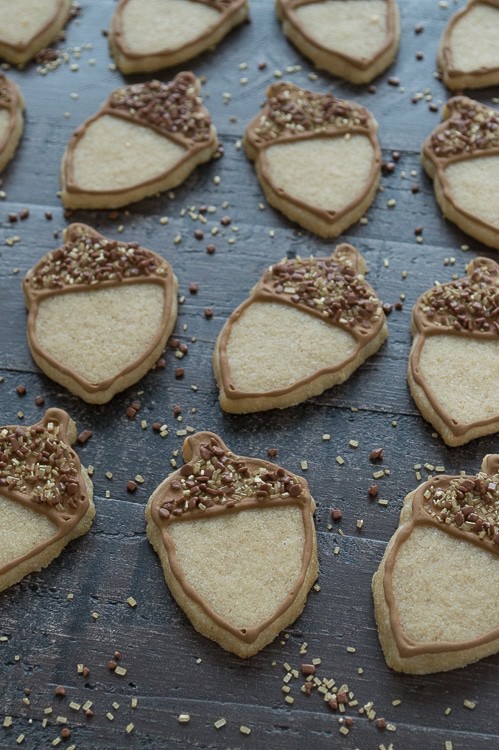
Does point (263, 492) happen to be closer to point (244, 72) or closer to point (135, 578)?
point (135, 578)

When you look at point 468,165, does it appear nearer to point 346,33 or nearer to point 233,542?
point 346,33

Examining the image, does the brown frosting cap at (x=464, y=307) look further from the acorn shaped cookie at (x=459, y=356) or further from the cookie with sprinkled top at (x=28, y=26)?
the cookie with sprinkled top at (x=28, y=26)

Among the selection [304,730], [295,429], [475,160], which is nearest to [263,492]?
[295,429]

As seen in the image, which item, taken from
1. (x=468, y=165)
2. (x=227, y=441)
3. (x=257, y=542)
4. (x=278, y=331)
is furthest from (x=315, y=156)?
(x=257, y=542)

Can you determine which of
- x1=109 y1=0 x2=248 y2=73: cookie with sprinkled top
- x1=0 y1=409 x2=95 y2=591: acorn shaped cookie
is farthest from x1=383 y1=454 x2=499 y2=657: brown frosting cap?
x1=109 y1=0 x2=248 y2=73: cookie with sprinkled top

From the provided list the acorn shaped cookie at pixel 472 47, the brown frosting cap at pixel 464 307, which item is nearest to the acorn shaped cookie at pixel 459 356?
the brown frosting cap at pixel 464 307

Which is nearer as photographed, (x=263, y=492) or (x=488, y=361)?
(x=263, y=492)
